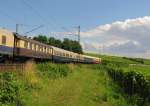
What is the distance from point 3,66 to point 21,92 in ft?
16.1

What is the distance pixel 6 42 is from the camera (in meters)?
30.8

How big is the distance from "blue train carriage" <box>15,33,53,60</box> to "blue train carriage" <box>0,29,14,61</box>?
156cm

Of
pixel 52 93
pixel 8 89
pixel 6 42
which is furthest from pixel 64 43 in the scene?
pixel 8 89

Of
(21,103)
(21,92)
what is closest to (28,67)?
(21,92)

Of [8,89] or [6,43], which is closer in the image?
[8,89]

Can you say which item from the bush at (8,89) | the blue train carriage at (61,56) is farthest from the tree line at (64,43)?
the bush at (8,89)

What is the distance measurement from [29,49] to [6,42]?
27.5 feet

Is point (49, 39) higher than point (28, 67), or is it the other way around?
point (49, 39)

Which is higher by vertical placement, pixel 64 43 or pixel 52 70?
pixel 64 43

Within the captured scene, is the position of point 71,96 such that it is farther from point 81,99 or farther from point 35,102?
point 35,102

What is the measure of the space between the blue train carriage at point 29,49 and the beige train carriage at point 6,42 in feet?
4.96

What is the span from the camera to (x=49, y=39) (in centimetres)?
14512

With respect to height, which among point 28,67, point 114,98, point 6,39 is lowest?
point 114,98

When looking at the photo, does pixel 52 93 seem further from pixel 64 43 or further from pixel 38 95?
pixel 64 43
